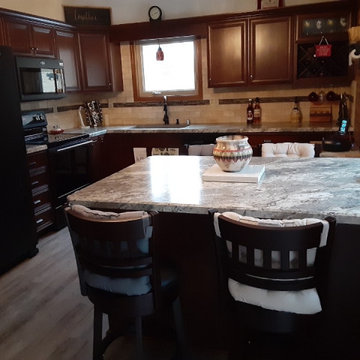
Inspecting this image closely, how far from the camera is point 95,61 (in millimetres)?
4949

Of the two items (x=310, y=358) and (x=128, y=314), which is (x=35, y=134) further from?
(x=310, y=358)

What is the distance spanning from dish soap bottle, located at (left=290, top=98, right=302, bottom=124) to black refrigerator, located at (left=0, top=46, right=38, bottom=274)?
307cm

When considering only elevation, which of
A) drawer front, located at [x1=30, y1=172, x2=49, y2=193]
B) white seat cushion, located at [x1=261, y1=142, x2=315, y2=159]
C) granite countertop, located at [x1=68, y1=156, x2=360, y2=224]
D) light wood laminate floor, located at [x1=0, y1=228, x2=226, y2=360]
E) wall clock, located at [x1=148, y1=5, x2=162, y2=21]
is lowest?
light wood laminate floor, located at [x1=0, y1=228, x2=226, y2=360]

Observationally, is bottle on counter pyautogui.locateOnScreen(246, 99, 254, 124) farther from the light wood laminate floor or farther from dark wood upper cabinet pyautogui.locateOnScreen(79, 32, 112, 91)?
the light wood laminate floor

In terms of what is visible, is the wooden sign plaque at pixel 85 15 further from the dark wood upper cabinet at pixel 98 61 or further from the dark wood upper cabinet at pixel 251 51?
the dark wood upper cabinet at pixel 251 51

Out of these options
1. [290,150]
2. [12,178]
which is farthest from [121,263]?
[12,178]

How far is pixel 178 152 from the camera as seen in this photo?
467 cm

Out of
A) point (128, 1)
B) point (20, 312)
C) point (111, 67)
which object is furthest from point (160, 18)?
point (20, 312)

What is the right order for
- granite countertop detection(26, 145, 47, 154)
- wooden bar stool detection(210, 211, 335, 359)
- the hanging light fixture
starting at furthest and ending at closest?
the hanging light fixture → granite countertop detection(26, 145, 47, 154) → wooden bar stool detection(210, 211, 335, 359)

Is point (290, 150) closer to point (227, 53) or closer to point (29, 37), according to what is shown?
point (227, 53)

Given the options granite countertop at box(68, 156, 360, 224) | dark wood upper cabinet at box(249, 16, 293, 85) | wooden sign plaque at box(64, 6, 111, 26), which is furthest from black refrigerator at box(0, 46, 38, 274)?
dark wood upper cabinet at box(249, 16, 293, 85)

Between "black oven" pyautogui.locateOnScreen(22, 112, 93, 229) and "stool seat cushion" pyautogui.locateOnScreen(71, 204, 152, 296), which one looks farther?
"black oven" pyautogui.locateOnScreen(22, 112, 93, 229)

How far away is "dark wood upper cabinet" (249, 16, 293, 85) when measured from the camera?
14.0 ft

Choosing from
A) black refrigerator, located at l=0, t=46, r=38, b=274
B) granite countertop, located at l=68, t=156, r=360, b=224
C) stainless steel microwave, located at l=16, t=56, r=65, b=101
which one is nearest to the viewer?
granite countertop, located at l=68, t=156, r=360, b=224
